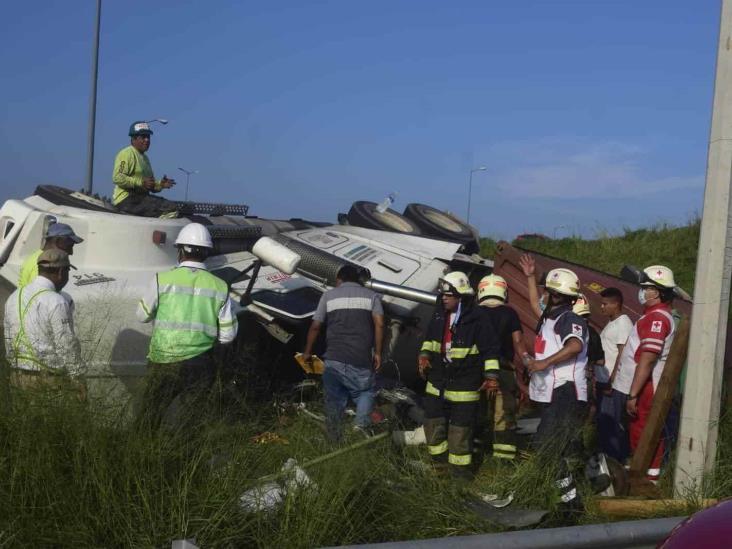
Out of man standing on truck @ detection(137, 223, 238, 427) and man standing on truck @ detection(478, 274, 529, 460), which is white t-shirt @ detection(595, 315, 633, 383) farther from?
man standing on truck @ detection(137, 223, 238, 427)

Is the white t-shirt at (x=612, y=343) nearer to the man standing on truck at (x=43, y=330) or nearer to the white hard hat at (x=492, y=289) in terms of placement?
the white hard hat at (x=492, y=289)

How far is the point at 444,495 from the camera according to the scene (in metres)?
4.87

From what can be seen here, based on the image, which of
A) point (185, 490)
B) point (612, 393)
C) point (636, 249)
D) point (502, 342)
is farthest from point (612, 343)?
point (636, 249)

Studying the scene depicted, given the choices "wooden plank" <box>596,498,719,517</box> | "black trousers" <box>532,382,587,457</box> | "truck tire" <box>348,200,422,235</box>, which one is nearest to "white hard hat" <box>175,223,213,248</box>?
"black trousers" <box>532,382,587,457</box>

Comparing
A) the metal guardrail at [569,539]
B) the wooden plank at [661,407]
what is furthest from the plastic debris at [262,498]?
the wooden plank at [661,407]

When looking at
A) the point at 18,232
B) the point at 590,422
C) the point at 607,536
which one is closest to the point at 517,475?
the point at 607,536

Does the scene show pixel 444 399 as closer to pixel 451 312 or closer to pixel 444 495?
pixel 451 312

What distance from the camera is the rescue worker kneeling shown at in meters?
6.25

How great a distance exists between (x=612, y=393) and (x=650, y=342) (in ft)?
2.37

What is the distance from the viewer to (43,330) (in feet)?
16.2

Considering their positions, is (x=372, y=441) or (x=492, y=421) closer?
(x=372, y=441)

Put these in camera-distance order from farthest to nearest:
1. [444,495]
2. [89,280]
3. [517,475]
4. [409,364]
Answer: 1. [409,364]
2. [89,280]
3. [517,475]
4. [444,495]

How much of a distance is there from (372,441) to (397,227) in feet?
16.2

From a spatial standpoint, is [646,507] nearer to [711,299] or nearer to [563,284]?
[711,299]
